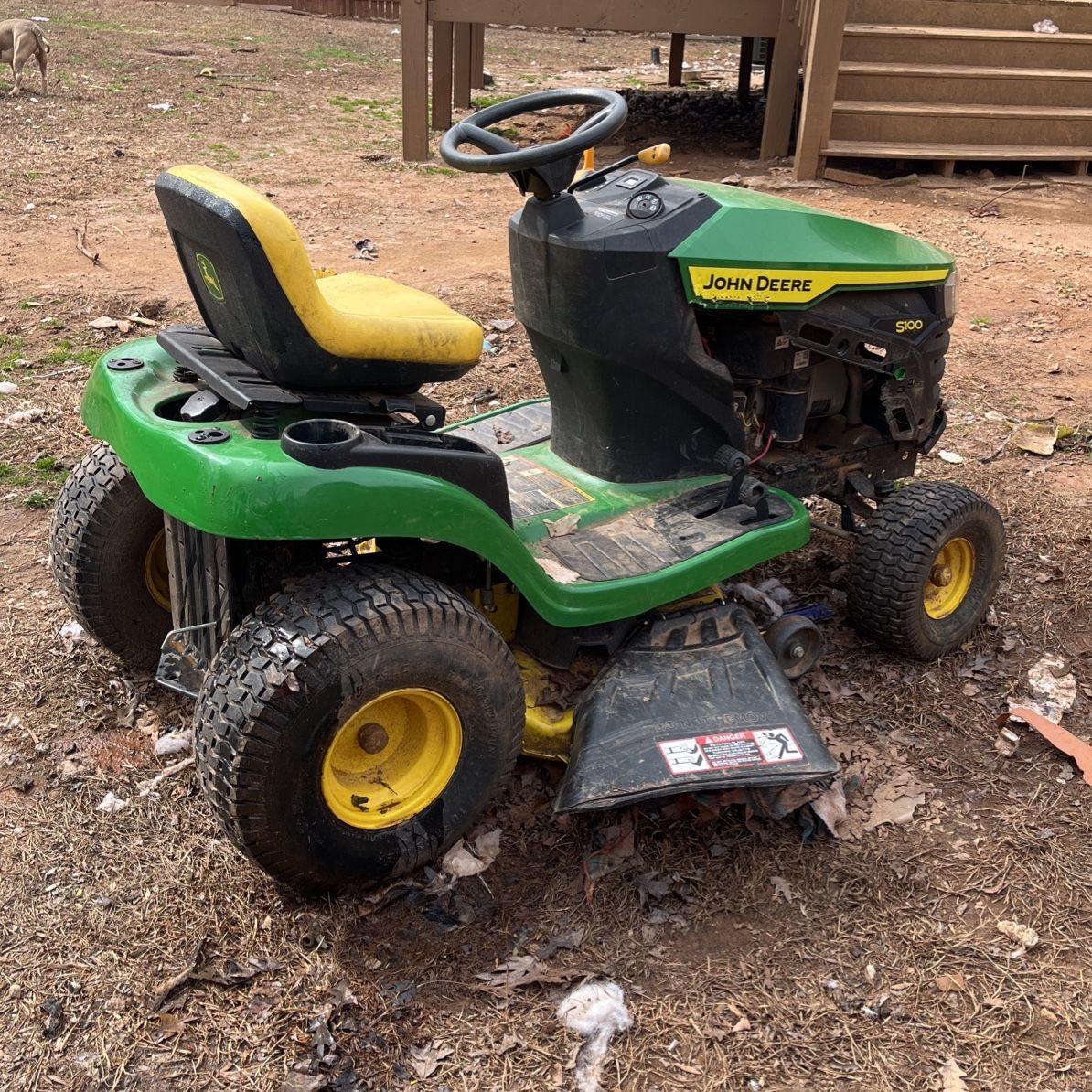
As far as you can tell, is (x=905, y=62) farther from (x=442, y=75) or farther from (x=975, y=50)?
(x=442, y=75)

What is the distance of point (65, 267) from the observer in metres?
7.21

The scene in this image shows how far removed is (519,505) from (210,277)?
Answer: 1.16 m

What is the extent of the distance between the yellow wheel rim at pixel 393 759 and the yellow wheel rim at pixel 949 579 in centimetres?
184

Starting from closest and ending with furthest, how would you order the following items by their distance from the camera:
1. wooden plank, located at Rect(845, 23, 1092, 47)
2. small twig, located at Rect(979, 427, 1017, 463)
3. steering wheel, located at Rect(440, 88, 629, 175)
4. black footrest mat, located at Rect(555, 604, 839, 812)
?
black footrest mat, located at Rect(555, 604, 839, 812), steering wheel, located at Rect(440, 88, 629, 175), small twig, located at Rect(979, 427, 1017, 463), wooden plank, located at Rect(845, 23, 1092, 47)

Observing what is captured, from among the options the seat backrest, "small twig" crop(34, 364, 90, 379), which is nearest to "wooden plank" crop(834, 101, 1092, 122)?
"small twig" crop(34, 364, 90, 379)

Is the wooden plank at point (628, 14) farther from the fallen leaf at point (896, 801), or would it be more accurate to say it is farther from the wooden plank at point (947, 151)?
the fallen leaf at point (896, 801)

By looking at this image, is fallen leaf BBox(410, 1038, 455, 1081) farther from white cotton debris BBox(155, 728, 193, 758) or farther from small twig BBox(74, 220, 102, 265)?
small twig BBox(74, 220, 102, 265)

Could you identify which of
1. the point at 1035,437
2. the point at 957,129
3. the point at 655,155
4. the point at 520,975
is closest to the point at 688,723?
the point at 520,975

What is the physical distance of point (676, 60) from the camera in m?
15.7

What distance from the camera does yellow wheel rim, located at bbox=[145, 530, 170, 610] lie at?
3248 millimetres

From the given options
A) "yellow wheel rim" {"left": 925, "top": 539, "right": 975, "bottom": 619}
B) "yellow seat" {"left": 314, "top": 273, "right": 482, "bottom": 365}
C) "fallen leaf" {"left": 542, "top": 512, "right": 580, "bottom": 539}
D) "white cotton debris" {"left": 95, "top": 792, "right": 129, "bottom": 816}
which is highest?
"yellow seat" {"left": 314, "top": 273, "right": 482, "bottom": 365}

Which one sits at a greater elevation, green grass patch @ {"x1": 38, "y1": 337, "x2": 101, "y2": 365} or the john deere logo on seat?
the john deere logo on seat

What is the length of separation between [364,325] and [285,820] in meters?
1.09

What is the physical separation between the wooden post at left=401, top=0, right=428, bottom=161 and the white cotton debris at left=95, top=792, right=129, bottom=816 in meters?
8.36
